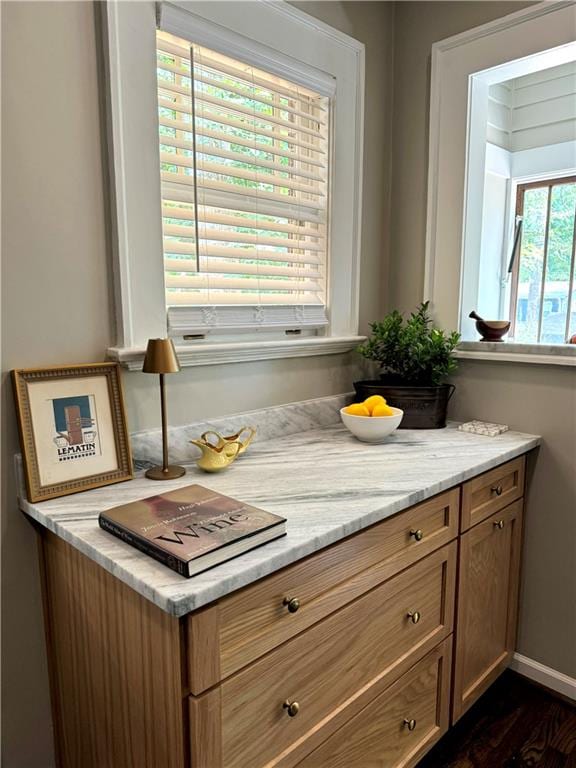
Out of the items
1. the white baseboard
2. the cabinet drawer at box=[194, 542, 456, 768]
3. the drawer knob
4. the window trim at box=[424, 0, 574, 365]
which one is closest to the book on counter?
the drawer knob

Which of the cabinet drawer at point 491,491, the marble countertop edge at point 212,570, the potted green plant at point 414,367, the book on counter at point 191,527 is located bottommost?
the cabinet drawer at point 491,491

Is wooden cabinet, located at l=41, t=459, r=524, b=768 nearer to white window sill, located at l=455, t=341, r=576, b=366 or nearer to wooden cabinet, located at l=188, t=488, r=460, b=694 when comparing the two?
wooden cabinet, located at l=188, t=488, r=460, b=694

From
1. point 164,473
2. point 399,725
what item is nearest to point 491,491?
point 399,725

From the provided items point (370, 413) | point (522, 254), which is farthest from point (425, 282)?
point (522, 254)

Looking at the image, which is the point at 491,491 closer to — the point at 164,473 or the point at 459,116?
the point at 164,473

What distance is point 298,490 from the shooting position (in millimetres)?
1266

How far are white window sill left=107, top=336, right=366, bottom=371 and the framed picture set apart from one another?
0.05 m

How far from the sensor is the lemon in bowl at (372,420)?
1.64 meters

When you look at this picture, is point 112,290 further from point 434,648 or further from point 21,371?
point 434,648

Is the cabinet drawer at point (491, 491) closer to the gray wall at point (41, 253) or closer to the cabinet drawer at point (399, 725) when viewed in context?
the cabinet drawer at point (399, 725)

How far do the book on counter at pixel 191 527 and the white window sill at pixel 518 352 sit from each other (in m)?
→ 1.18

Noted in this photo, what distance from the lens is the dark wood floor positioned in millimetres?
1552

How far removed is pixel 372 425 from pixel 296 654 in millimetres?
764

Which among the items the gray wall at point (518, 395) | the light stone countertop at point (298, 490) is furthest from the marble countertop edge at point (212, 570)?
the gray wall at point (518, 395)
